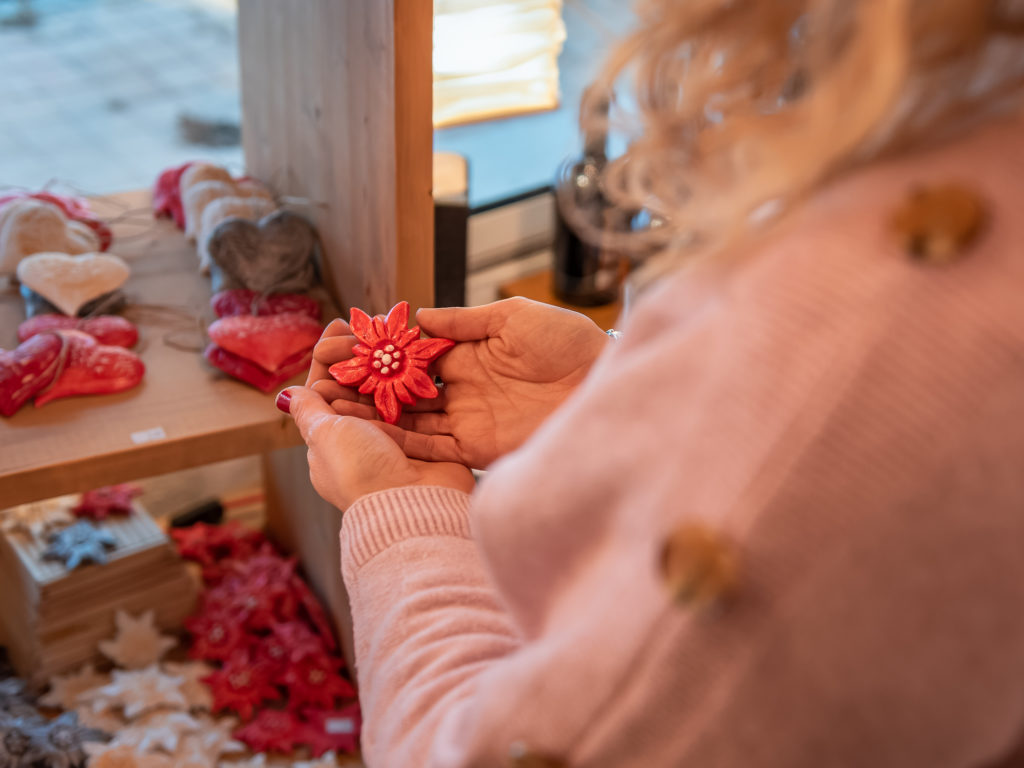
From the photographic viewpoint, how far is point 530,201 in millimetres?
1951

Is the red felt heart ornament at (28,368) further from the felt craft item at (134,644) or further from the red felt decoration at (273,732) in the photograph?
the red felt decoration at (273,732)

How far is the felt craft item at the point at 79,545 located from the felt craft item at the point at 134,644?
4.4 inches

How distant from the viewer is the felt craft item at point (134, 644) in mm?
1389

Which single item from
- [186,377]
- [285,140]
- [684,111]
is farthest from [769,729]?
[285,140]

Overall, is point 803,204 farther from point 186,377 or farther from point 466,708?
point 186,377

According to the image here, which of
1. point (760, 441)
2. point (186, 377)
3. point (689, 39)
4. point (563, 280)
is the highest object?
point (689, 39)

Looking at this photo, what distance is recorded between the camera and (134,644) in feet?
4.59

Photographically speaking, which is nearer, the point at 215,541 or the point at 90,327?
the point at 90,327

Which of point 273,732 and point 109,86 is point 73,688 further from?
point 109,86

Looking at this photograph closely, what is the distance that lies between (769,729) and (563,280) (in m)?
1.50

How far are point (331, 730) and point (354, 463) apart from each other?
798mm

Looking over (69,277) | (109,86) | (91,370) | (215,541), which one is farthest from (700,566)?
(109,86)

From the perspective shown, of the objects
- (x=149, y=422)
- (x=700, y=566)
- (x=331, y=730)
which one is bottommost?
(x=331, y=730)

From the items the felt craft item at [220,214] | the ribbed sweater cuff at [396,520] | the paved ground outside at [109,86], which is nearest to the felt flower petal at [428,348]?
the ribbed sweater cuff at [396,520]
